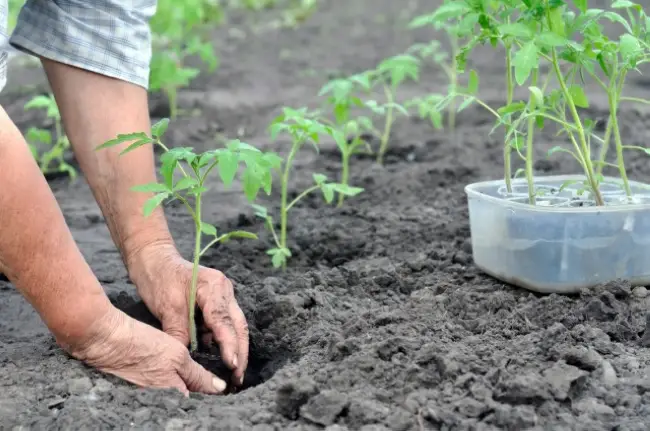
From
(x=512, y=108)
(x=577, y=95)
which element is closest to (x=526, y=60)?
(x=512, y=108)

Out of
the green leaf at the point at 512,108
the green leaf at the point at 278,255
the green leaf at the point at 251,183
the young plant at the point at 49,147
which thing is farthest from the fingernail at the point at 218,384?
the young plant at the point at 49,147

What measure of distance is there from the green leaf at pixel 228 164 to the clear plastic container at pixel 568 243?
2.48ft

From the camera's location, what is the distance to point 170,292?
8.02 feet

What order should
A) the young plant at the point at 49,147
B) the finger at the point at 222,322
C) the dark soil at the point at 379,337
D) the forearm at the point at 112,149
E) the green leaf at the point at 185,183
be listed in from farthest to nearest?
the young plant at the point at 49,147, the forearm at the point at 112,149, the finger at the point at 222,322, the green leaf at the point at 185,183, the dark soil at the point at 379,337

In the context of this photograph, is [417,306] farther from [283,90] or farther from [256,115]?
[283,90]

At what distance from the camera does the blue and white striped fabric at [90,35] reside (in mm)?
2602

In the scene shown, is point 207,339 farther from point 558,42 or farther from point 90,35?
point 558,42

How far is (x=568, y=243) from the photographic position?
2.40 metres

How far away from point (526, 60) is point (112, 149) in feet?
3.85

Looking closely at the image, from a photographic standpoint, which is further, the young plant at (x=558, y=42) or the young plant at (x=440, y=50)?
the young plant at (x=440, y=50)

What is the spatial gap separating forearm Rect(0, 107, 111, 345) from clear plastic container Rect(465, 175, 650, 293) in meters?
1.09

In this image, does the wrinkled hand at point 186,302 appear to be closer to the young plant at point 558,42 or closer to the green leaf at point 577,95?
the young plant at point 558,42

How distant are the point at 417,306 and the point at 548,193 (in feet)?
1.87

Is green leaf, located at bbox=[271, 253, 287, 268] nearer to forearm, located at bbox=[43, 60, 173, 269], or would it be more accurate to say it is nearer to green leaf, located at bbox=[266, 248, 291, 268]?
green leaf, located at bbox=[266, 248, 291, 268]
